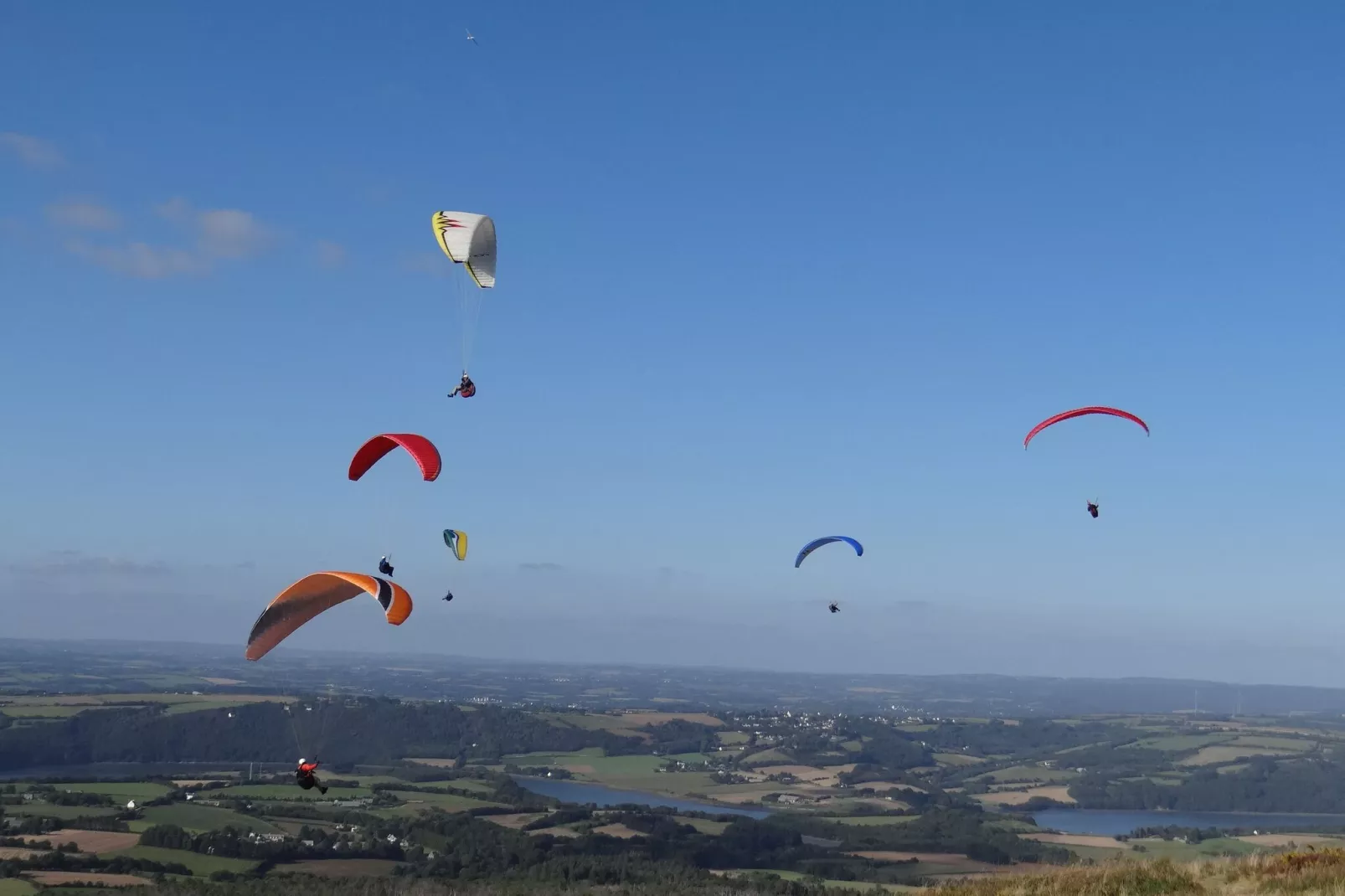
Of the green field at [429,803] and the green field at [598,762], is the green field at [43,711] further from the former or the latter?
the green field at [429,803]

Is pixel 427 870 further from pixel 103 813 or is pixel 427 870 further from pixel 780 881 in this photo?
pixel 103 813

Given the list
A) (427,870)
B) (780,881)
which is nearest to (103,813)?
(427,870)

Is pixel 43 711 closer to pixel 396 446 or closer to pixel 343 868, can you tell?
pixel 343 868

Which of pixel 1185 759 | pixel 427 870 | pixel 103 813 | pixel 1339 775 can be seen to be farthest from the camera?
pixel 1185 759

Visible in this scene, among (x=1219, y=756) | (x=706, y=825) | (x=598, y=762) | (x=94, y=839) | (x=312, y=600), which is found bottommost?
(x=598, y=762)

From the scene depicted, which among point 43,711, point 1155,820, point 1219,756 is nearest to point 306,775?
point 1155,820

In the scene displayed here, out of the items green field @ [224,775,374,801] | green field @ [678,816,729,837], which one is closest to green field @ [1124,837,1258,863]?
green field @ [678,816,729,837]

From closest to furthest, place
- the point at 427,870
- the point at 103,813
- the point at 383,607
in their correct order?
the point at 383,607
the point at 427,870
the point at 103,813

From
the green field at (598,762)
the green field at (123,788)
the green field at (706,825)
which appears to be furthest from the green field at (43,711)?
the green field at (706,825)
